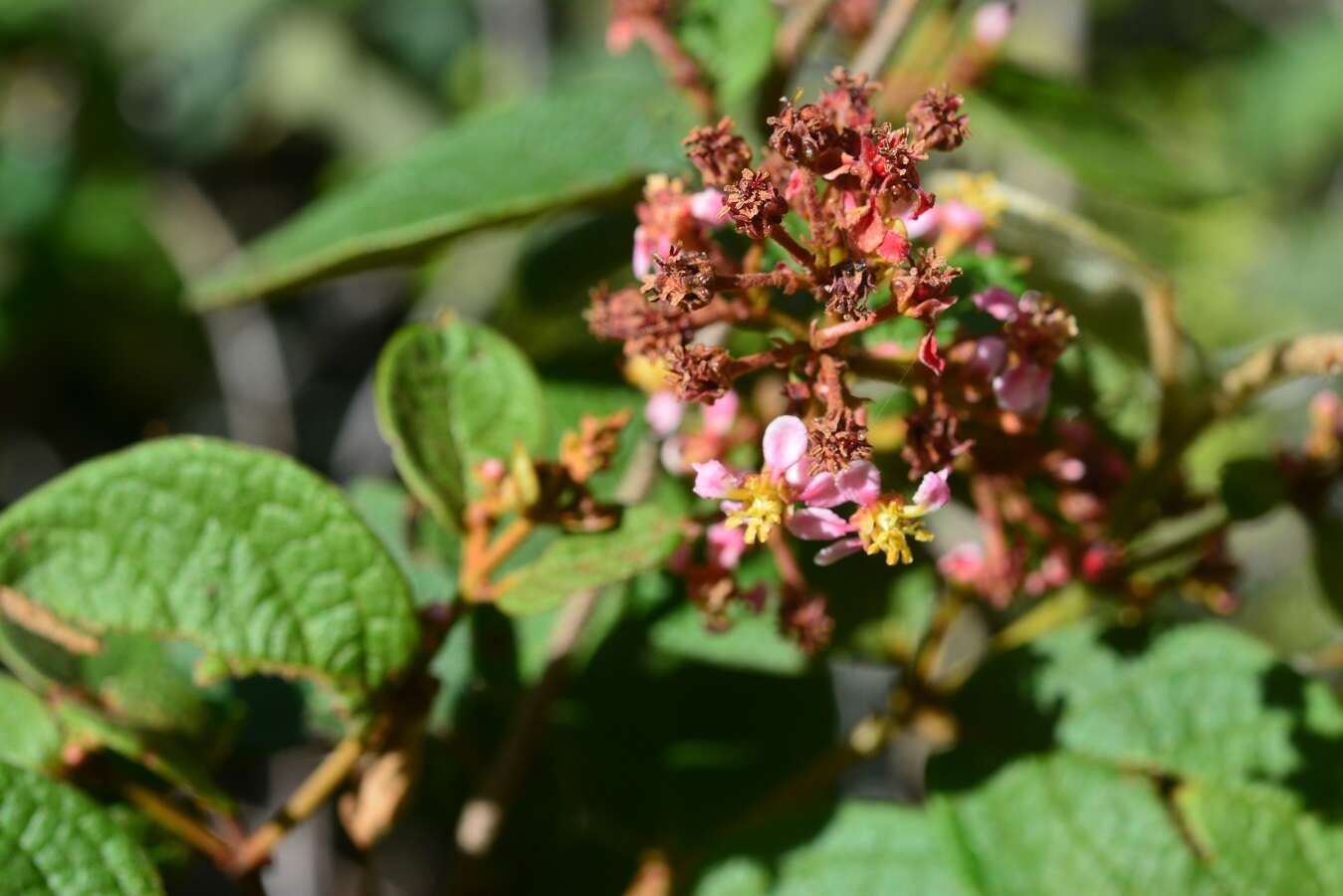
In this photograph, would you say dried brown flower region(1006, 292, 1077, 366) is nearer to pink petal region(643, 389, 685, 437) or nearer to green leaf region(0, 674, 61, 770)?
pink petal region(643, 389, 685, 437)

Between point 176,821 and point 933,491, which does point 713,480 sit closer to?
point 933,491

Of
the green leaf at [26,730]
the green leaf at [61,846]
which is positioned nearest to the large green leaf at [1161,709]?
the green leaf at [61,846]

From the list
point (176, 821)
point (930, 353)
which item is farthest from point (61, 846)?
point (930, 353)

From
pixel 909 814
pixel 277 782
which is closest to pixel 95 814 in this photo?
pixel 909 814

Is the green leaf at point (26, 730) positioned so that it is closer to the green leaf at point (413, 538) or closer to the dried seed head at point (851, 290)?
the green leaf at point (413, 538)

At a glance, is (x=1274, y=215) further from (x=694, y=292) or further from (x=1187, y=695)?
(x=694, y=292)

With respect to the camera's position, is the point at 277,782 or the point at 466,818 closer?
the point at 466,818
